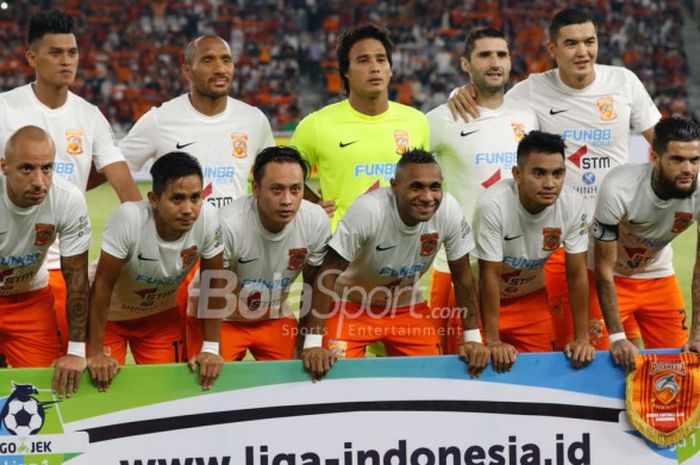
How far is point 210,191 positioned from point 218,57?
816 millimetres

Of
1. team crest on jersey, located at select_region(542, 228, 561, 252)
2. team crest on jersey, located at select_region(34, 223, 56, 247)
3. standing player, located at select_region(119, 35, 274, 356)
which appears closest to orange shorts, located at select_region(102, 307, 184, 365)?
standing player, located at select_region(119, 35, 274, 356)

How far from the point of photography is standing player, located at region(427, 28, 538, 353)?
6660 millimetres

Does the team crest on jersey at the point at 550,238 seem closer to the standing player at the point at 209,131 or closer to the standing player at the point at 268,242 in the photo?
the standing player at the point at 268,242

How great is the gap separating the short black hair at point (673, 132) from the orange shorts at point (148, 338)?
292 centimetres

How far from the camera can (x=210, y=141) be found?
6469 millimetres

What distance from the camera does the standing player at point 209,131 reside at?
6.45m

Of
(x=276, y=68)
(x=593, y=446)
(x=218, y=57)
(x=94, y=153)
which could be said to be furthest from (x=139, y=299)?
(x=276, y=68)

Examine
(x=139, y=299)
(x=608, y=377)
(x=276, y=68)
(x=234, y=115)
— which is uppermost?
(x=276, y=68)

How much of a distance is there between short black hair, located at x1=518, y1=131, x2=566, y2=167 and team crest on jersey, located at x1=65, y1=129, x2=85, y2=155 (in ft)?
8.57

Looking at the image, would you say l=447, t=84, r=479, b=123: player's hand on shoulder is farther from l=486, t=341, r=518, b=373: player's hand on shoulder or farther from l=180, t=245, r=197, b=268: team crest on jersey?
l=180, t=245, r=197, b=268: team crest on jersey

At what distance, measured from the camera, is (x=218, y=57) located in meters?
6.43

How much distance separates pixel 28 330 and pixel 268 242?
147 cm

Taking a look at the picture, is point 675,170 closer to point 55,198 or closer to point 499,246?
point 499,246

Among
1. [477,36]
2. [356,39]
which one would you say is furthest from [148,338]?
[477,36]
